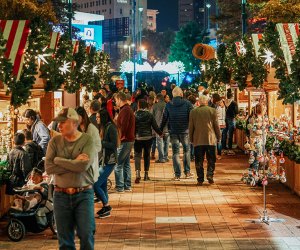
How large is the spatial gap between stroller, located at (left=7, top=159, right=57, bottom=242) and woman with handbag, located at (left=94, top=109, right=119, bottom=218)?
1714 mm

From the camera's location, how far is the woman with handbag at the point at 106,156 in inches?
496

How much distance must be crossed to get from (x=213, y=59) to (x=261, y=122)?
55.6 feet

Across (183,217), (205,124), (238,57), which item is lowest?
(183,217)

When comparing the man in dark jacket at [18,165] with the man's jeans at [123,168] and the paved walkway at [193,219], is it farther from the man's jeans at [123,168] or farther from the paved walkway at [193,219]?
the man's jeans at [123,168]

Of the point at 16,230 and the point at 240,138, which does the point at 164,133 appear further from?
the point at 16,230

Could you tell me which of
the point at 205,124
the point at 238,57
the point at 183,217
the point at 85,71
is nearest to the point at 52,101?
the point at 85,71

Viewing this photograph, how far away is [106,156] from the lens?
12875 millimetres

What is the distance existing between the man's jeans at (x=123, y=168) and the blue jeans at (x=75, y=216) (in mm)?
7158

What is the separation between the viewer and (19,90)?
47.6ft

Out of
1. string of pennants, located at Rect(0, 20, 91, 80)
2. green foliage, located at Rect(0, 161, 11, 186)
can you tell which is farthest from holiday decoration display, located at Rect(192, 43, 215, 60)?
green foliage, located at Rect(0, 161, 11, 186)

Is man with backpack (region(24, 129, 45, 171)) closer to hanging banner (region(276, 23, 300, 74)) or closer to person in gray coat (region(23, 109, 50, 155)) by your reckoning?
person in gray coat (region(23, 109, 50, 155))

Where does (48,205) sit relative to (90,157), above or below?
below

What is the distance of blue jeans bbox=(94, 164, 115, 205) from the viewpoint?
12.5 meters

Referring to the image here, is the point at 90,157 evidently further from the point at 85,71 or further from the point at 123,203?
the point at 85,71
